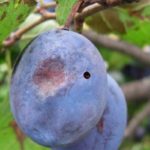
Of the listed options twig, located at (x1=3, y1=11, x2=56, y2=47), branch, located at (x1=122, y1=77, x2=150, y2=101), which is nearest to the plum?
twig, located at (x1=3, y1=11, x2=56, y2=47)

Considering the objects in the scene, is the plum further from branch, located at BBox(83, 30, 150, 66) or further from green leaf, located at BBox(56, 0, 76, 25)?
branch, located at BBox(83, 30, 150, 66)

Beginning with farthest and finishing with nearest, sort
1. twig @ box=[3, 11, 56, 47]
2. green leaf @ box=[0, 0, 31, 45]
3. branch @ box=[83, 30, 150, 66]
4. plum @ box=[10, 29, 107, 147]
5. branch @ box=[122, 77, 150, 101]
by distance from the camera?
branch @ box=[122, 77, 150, 101]
branch @ box=[83, 30, 150, 66]
twig @ box=[3, 11, 56, 47]
green leaf @ box=[0, 0, 31, 45]
plum @ box=[10, 29, 107, 147]

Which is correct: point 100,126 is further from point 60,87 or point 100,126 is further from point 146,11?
point 146,11

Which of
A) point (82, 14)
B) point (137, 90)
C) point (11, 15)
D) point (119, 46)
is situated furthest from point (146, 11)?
point (137, 90)

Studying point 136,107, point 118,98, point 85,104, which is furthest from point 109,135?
point 136,107

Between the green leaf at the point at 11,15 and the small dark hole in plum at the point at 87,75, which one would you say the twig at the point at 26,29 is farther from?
the small dark hole in plum at the point at 87,75

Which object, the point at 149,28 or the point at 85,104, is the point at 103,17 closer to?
the point at 149,28
